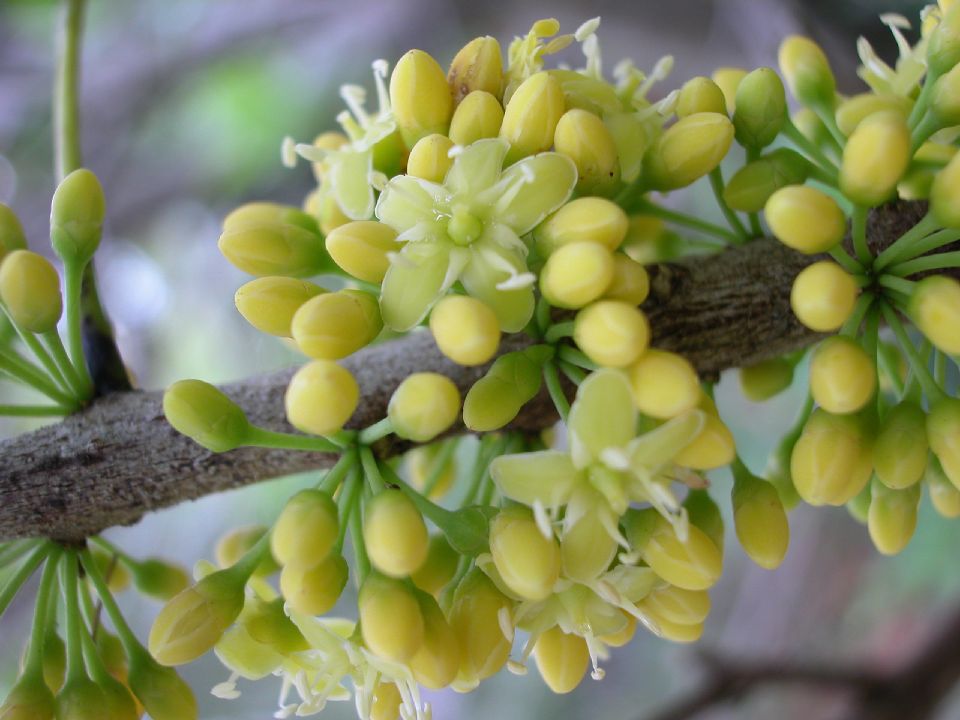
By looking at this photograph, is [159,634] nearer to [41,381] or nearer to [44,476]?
[44,476]

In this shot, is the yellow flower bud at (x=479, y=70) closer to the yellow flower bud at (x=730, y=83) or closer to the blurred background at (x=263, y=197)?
the yellow flower bud at (x=730, y=83)

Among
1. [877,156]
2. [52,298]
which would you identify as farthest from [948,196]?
[52,298]

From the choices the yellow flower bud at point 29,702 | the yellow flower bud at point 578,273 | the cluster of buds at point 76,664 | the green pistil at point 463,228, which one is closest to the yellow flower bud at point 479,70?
the green pistil at point 463,228

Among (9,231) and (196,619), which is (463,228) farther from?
(9,231)

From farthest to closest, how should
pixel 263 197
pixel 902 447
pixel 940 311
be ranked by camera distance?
pixel 263 197, pixel 902 447, pixel 940 311

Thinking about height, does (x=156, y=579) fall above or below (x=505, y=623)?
below

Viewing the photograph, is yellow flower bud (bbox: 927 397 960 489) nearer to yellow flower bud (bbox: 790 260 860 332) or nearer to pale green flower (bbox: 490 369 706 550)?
yellow flower bud (bbox: 790 260 860 332)

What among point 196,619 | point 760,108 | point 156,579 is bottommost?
point 156,579

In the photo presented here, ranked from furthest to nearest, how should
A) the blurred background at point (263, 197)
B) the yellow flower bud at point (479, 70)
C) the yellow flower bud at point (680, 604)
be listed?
the blurred background at point (263, 197) < the yellow flower bud at point (479, 70) < the yellow flower bud at point (680, 604)

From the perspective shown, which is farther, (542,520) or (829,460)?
(829,460)
